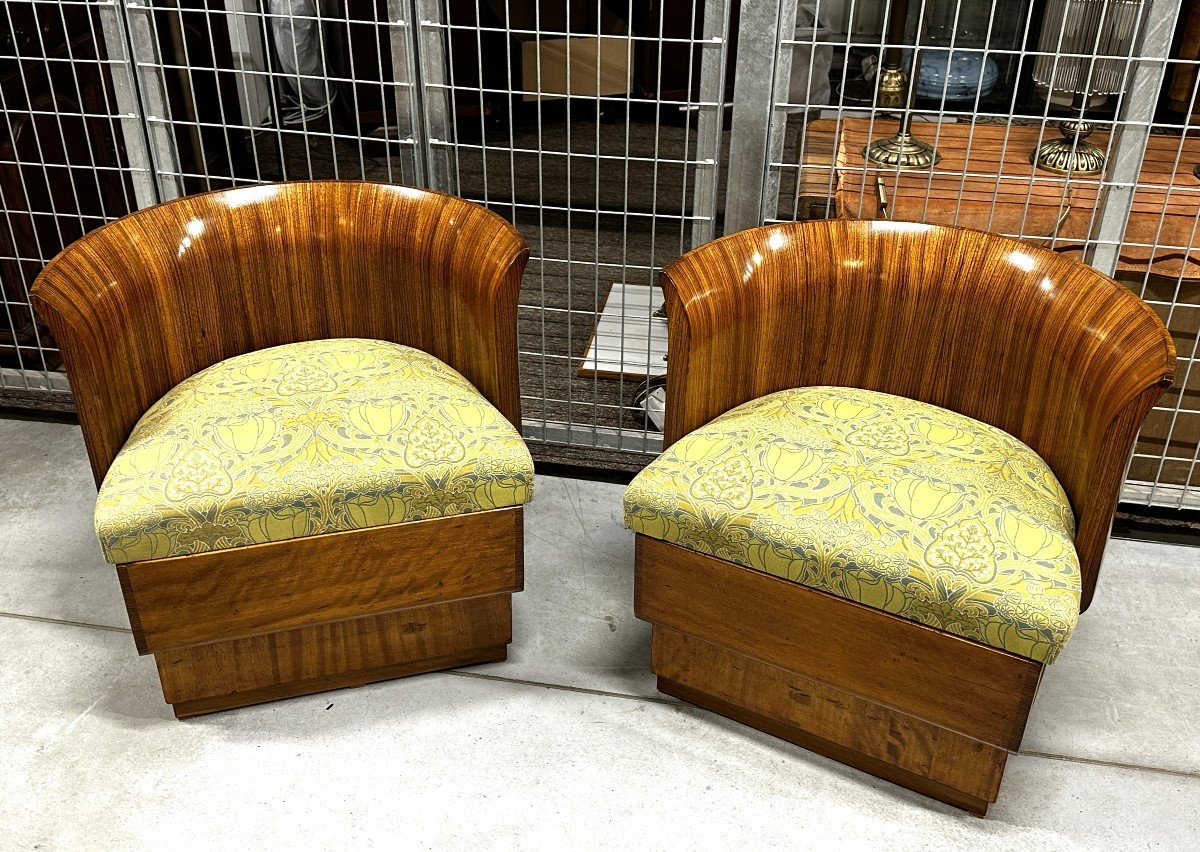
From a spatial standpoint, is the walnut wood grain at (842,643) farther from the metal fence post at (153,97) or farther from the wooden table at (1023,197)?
the metal fence post at (153,97)

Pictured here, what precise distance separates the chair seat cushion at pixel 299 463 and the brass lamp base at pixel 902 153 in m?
0.93

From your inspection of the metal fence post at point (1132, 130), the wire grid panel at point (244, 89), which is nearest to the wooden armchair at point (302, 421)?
the wire grid panel at point (244, 89)

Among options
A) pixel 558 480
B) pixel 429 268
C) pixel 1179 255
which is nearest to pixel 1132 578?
pixel 1179 255

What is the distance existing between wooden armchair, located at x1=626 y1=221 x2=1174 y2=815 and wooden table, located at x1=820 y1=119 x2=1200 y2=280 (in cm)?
33

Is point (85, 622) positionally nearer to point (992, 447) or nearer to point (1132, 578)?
point (992, 447)

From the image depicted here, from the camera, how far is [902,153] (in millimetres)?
2141

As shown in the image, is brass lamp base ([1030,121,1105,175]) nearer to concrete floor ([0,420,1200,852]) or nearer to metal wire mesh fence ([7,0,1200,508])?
metal wire mesh fence ([7,0,1200,508])

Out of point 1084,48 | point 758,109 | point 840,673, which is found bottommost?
point 840,673

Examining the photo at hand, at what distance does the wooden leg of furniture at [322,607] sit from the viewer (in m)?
1.75

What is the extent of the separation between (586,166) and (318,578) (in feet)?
8.70

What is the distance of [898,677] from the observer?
1.66 metres

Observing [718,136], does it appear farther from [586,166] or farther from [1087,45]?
[586,166]

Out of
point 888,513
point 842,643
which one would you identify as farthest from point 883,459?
point 842,643

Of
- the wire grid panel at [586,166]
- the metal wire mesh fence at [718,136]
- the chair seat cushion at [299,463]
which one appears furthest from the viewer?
the wire grid panel at [586,166]
